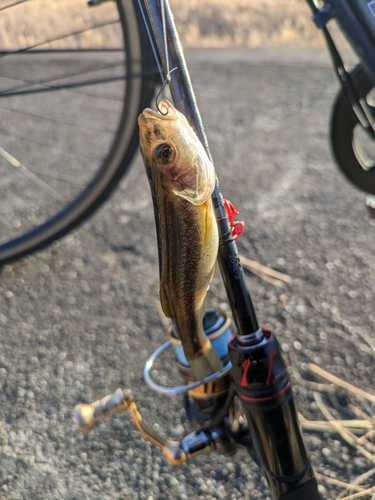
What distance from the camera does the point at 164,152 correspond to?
2.45ft

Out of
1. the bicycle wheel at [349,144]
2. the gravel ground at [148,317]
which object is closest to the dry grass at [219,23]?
the gravel ground at [148,317]

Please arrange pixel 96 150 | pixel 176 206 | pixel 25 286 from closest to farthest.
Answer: pixel 176 206
pixel 25 286
pixel 96 150

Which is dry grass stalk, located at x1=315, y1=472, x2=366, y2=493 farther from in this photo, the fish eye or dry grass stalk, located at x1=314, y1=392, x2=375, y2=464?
the fish eye

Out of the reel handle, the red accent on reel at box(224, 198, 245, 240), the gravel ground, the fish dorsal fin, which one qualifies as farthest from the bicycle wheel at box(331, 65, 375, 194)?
the reel handle

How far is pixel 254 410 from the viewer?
0.89m

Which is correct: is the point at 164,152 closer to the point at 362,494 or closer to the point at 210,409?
the point at 210,409

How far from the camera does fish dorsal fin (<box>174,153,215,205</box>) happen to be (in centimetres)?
76

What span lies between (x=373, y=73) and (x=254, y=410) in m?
0.68

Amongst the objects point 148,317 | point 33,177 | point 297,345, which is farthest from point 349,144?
point 33,177

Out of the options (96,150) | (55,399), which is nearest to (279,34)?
(96,150)

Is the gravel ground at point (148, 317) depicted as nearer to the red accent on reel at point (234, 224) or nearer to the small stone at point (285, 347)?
the small stone at point (285, 347)

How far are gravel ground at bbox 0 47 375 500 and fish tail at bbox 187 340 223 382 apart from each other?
1.43 ft

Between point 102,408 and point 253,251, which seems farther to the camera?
point 253,251

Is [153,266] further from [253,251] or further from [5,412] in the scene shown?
[5,412]
